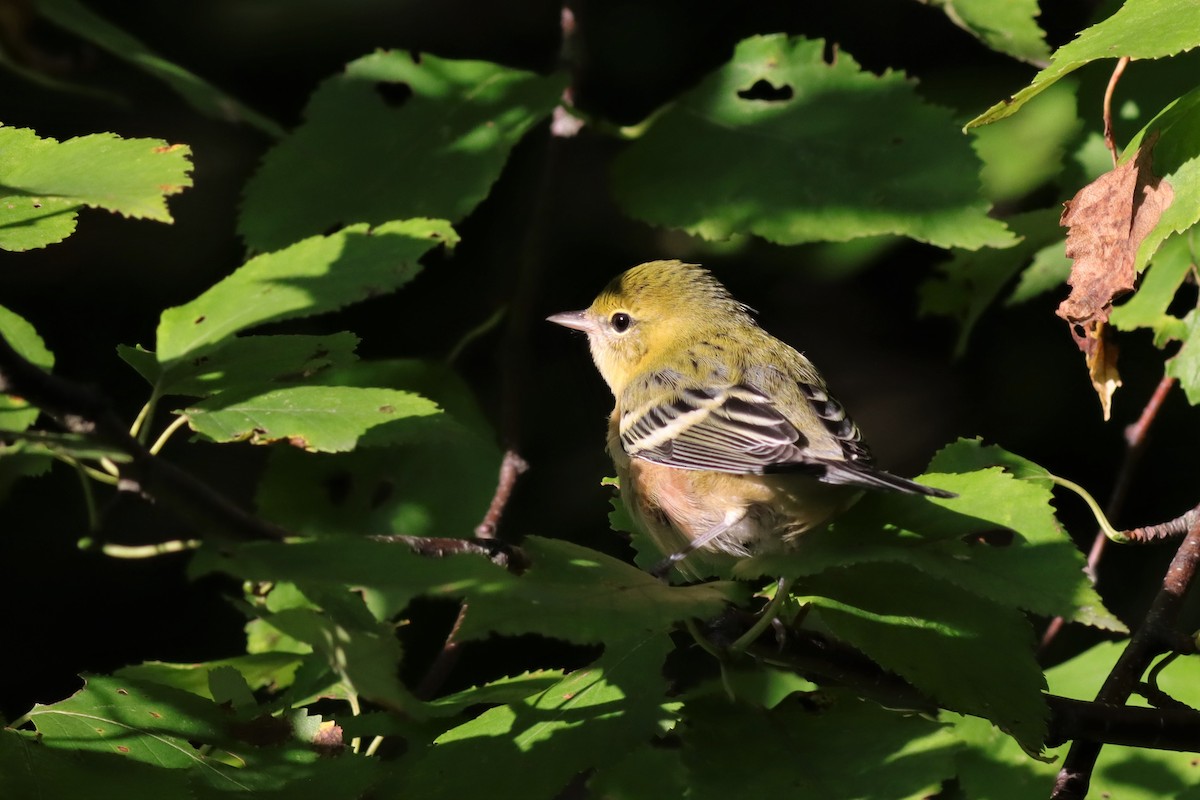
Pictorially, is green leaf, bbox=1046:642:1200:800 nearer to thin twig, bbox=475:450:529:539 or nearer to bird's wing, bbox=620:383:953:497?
bird's wing, bbox=620:383:953:497

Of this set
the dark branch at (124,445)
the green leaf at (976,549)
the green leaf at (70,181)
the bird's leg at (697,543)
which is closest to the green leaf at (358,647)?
the dark branch at (124,445)

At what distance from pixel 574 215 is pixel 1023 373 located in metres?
1.47

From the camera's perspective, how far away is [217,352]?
1.70 meters

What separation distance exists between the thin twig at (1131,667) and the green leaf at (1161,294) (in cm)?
57

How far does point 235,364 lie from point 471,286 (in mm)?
2005

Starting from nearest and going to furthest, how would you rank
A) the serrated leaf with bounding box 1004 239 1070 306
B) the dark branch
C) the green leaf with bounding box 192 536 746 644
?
1. the green leaf with bounding box 192 536 746 644
2. the dark branch
3. the serrated leaf with bounding box 1004 239 1070 306

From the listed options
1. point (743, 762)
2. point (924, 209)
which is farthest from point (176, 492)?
point (924, 209)

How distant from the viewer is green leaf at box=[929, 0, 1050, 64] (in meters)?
2.52

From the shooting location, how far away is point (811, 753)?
1510mm

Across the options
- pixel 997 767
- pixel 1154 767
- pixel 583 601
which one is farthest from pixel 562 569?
pixel 1154 767

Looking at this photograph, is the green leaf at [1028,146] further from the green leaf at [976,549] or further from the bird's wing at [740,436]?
the green leaf at [976,549]

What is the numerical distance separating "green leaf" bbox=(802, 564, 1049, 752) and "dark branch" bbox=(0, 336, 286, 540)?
2.36 ft

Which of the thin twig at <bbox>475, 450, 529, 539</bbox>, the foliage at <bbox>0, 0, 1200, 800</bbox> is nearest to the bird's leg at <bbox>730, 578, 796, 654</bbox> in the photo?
the foliage at <bbox>0, 0, 1200, 800</bbox>

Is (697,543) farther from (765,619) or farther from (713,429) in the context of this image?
(765,619)
